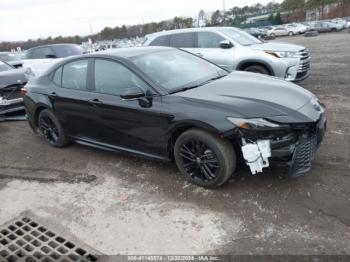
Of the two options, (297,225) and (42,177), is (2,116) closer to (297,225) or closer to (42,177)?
(42,177)

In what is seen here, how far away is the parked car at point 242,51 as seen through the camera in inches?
330

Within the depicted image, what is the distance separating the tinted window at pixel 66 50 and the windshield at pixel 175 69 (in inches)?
285

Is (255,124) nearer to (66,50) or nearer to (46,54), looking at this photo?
(66,50)

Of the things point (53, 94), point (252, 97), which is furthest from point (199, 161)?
point (53, 94)

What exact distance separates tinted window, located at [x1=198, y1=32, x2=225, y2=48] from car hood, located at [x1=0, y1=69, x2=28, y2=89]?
4.43 metres

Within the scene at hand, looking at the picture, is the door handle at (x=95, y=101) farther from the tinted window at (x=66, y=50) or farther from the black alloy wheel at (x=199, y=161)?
the tinted window at (x=66, y=50)

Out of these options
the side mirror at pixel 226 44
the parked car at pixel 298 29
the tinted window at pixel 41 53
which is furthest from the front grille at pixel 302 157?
the parked car at pixel 298 29

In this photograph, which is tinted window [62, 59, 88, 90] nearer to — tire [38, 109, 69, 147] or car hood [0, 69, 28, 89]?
tire [38, 109, 69, 147]

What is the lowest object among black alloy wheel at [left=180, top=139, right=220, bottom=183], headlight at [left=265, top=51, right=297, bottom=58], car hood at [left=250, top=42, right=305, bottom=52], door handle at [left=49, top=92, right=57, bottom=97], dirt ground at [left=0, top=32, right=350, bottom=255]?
dirt ground at [left=0, top=32, right=350, bottom=255]

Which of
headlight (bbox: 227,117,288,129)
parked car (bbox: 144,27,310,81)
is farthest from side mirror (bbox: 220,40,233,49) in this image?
headlight (bbox: 227,117,288,129)

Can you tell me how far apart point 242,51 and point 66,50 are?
601 centimetres

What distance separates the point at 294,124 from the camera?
377 centimetres

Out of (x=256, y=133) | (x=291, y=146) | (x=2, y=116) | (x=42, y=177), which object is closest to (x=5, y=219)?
(x=42, y=177)

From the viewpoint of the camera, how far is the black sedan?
380 cm
